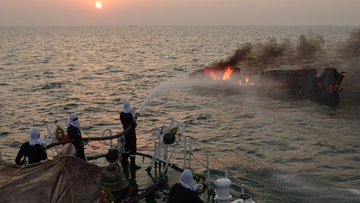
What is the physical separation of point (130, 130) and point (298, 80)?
34.3 meters

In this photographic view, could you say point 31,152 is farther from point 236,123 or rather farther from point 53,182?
point 236,123

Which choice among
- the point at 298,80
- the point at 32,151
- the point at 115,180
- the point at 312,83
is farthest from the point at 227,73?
the point at 32,151

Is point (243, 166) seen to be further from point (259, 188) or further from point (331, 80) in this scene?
point (331, 80)

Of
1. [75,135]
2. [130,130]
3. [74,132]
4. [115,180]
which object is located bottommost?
[115,180]

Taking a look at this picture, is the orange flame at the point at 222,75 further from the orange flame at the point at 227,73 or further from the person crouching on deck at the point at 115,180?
the person crouching on deck at the point at 115,180

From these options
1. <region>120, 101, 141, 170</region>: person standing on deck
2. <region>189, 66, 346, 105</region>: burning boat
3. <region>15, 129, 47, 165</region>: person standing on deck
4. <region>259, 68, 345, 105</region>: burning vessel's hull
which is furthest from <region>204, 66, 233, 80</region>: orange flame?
<region>15, 129, 47, 165</region>: person standing on deck

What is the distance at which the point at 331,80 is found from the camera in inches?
1604

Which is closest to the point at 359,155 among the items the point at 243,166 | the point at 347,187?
the point at 347,187

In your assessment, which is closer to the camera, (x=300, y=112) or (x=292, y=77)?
(x=300, y=112)

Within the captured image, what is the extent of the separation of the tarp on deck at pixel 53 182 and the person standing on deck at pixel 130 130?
6.21 m

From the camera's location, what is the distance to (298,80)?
44.4 metres

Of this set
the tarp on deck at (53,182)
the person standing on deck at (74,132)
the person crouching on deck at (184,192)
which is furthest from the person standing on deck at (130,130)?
the person crouching on deck at (184,192)

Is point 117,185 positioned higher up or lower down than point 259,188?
higher up

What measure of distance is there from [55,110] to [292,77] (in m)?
27.8
